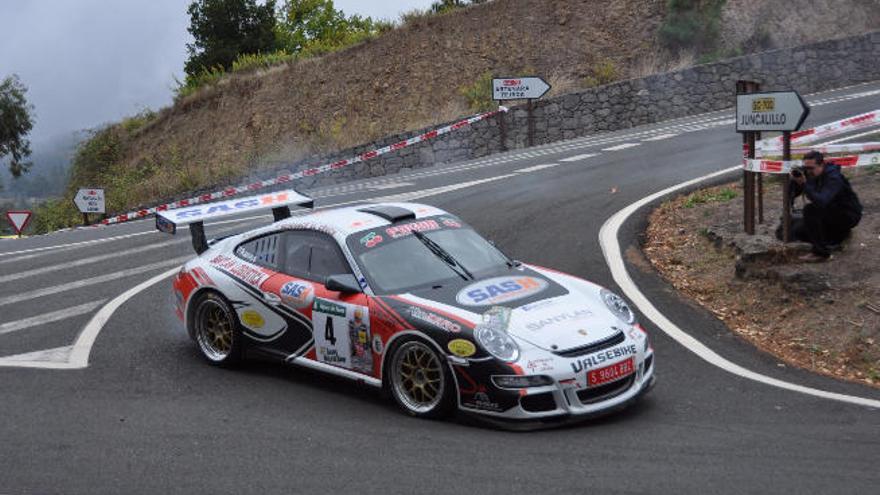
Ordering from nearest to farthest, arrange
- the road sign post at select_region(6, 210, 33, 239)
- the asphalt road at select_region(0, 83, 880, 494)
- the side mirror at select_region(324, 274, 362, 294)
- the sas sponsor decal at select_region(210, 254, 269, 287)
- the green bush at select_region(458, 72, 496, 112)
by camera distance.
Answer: the asphalt road at select_region(0, 83, 880, 494) → the side mirror at select_region(324, 274, 362, 294) → the sas sponsor decal at select_region(210, 254, 269, 287) → the road sign post at select_region(6, 210, 33, 239) → the green bush at select_region(458, 72, 496, 112)

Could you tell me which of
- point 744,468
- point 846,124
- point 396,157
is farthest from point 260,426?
point 396,157

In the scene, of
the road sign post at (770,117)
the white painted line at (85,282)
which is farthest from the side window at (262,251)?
the road sign post at (770,117)

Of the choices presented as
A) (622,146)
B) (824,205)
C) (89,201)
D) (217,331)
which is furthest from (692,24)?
(217,331)

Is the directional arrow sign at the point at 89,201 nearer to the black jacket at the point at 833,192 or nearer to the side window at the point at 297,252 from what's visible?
the side window at the point at 297,252

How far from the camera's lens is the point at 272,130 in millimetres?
41344

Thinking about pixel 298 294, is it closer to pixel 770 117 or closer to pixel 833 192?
pixel 833 192

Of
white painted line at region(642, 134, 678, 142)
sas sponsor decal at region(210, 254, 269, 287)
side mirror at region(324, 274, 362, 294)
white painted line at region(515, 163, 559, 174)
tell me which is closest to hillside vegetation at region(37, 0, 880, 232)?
white painted line at region(642, 134, 678, 142)

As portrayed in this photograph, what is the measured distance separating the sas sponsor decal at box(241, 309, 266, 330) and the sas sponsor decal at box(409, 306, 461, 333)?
5.73 ft

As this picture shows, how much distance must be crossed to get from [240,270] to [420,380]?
2.36 metres

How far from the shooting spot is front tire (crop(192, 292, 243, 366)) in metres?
8.59

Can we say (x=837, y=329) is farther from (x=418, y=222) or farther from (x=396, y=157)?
(x=396, y=157)

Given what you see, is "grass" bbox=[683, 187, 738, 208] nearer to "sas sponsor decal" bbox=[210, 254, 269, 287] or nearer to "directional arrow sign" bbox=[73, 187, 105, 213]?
"sas sponsor decal" bbox=[210, 254, 269, 287]

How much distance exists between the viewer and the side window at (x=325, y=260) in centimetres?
800

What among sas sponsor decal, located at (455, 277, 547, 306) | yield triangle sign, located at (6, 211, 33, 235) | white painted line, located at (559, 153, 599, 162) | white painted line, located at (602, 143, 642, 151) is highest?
sas sponsor decal, located at (455, 277, 547, 306)
